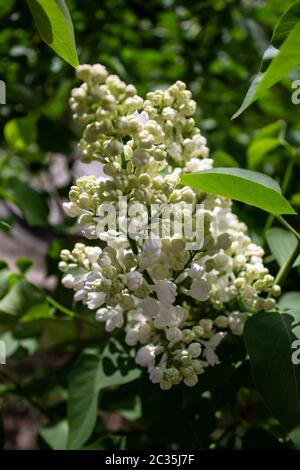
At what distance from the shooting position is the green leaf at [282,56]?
679 millimetres

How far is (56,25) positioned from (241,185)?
1.08ft

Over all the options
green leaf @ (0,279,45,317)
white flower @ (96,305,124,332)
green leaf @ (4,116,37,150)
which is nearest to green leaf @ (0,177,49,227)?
green leaf @ (4,116,37,150)

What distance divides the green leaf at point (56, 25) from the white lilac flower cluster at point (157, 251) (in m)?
0.08

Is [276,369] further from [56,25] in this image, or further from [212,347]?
[56,25]

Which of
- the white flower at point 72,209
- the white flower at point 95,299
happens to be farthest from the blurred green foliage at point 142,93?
the white flower at point 72,209

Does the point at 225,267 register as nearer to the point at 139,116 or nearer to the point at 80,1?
the point at 139,116

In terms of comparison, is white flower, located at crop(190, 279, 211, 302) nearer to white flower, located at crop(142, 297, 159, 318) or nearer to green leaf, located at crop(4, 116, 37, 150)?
white flower, located at crop(142, 297, 159, 318)

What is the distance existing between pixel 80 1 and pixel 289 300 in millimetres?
1173

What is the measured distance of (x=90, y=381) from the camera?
112 cm

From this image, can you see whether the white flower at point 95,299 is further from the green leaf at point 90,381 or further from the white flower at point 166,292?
the green leaf at point 90,381

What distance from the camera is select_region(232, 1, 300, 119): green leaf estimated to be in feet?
2.23

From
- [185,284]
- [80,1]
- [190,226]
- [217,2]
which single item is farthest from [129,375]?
[217,2]

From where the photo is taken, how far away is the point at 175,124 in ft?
3.08

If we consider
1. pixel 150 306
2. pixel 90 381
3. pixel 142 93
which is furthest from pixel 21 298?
pixel 142 93
